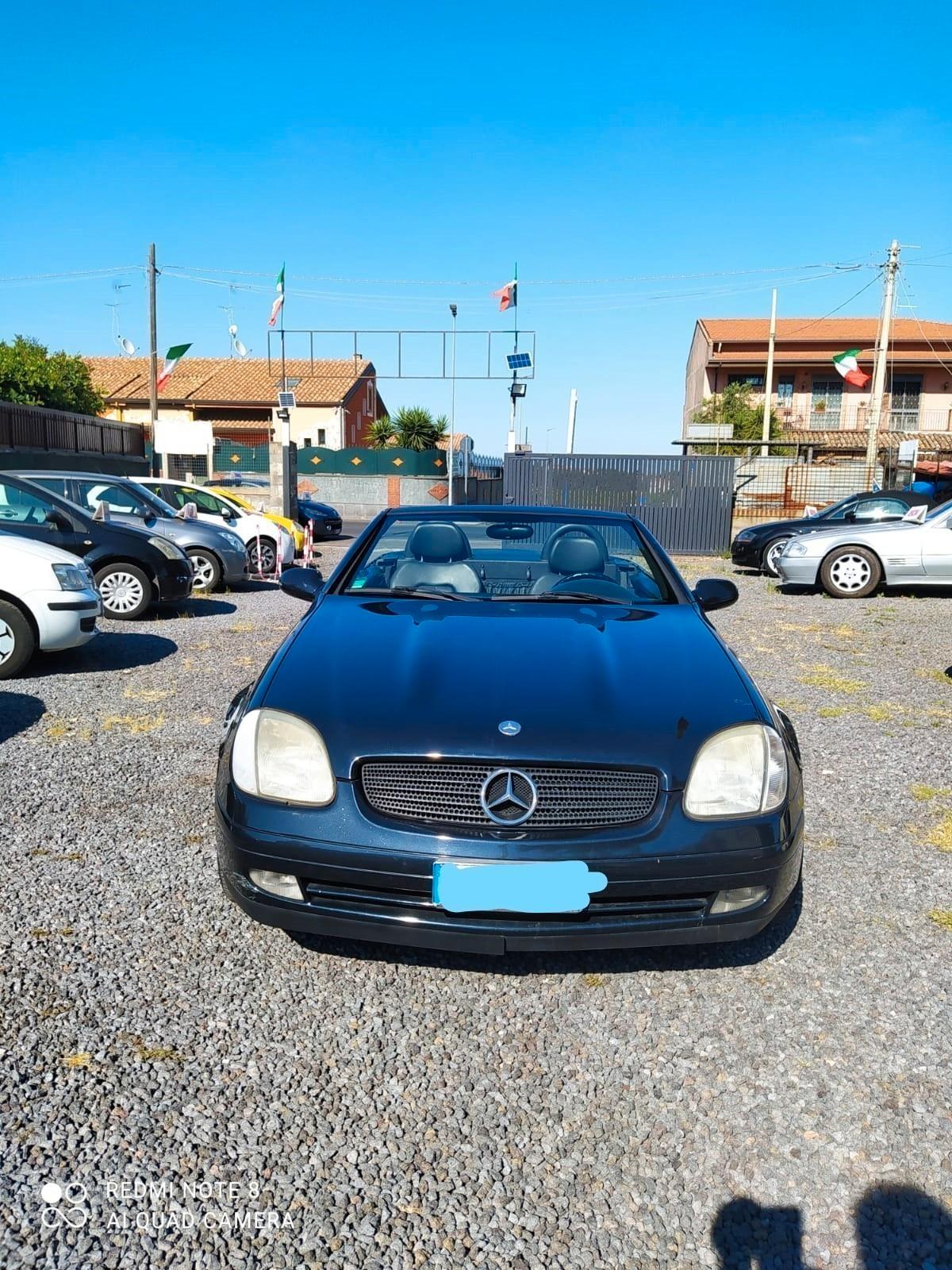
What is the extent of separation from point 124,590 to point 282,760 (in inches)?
293

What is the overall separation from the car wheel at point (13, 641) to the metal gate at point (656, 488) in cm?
1525

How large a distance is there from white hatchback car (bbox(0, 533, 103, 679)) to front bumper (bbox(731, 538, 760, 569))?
12.2 metres

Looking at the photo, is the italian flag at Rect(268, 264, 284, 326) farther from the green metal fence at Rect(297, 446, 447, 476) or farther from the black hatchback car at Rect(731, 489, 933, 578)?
the black hatchback car at Rect(731, 489, 933, 578)

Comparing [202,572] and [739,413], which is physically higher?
[739,413]

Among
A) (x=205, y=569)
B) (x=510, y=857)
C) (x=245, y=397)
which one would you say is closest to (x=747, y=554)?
(x=205, y=569)

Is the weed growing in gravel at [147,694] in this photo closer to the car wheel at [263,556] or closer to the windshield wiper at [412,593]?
the windshield wiper at [412,593]

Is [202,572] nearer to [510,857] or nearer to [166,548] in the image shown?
[166,548]

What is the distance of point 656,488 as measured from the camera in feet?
69.1

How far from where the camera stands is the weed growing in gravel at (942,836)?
13.3ft

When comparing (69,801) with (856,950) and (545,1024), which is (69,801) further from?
(856,950)

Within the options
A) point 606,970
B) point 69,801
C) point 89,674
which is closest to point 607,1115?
point 606,970

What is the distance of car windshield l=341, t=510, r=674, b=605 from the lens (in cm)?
414

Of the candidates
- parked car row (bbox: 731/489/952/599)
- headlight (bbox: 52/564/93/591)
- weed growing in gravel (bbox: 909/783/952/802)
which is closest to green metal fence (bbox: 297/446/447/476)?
parked car row (bbox: 731/489/952/599)

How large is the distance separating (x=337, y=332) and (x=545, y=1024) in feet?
97.1
